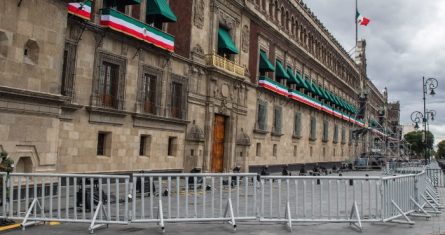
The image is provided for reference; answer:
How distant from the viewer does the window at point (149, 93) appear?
19.1 m

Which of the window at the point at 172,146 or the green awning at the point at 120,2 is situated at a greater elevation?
the green awning at the point at 120,2

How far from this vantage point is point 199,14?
23141mm

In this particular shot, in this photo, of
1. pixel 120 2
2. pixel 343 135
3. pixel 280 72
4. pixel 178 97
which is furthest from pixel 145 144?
pixel 343 135

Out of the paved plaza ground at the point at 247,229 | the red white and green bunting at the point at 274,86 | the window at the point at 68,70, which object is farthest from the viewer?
the red white and green bunting at the point at 274,86

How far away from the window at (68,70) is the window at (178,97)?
646cm

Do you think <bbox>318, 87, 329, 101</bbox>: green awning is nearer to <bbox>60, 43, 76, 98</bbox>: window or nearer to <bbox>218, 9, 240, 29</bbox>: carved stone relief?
<bbox>218, 9, 240, 29</bbox>: carved stone relief

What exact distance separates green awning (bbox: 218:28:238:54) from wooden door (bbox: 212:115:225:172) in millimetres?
3918

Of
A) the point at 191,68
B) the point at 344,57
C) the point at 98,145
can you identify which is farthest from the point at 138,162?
the point at 344,57

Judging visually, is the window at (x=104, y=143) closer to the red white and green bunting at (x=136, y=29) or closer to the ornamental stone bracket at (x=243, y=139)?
the red white and green bunting at (x=136, y=29)

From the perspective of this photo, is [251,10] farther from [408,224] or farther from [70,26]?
[408,224]

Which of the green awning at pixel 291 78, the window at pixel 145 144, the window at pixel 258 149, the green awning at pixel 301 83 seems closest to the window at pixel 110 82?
the window at pixel 145 144

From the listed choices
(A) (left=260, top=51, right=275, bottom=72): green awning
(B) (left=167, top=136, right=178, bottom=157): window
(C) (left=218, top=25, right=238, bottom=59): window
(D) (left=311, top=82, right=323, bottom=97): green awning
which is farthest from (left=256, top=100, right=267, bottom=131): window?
(D) (left=311, top=82, right=323, bottom=97): green awning

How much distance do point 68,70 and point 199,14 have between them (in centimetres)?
984

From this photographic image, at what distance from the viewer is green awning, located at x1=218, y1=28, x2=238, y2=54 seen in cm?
2513
